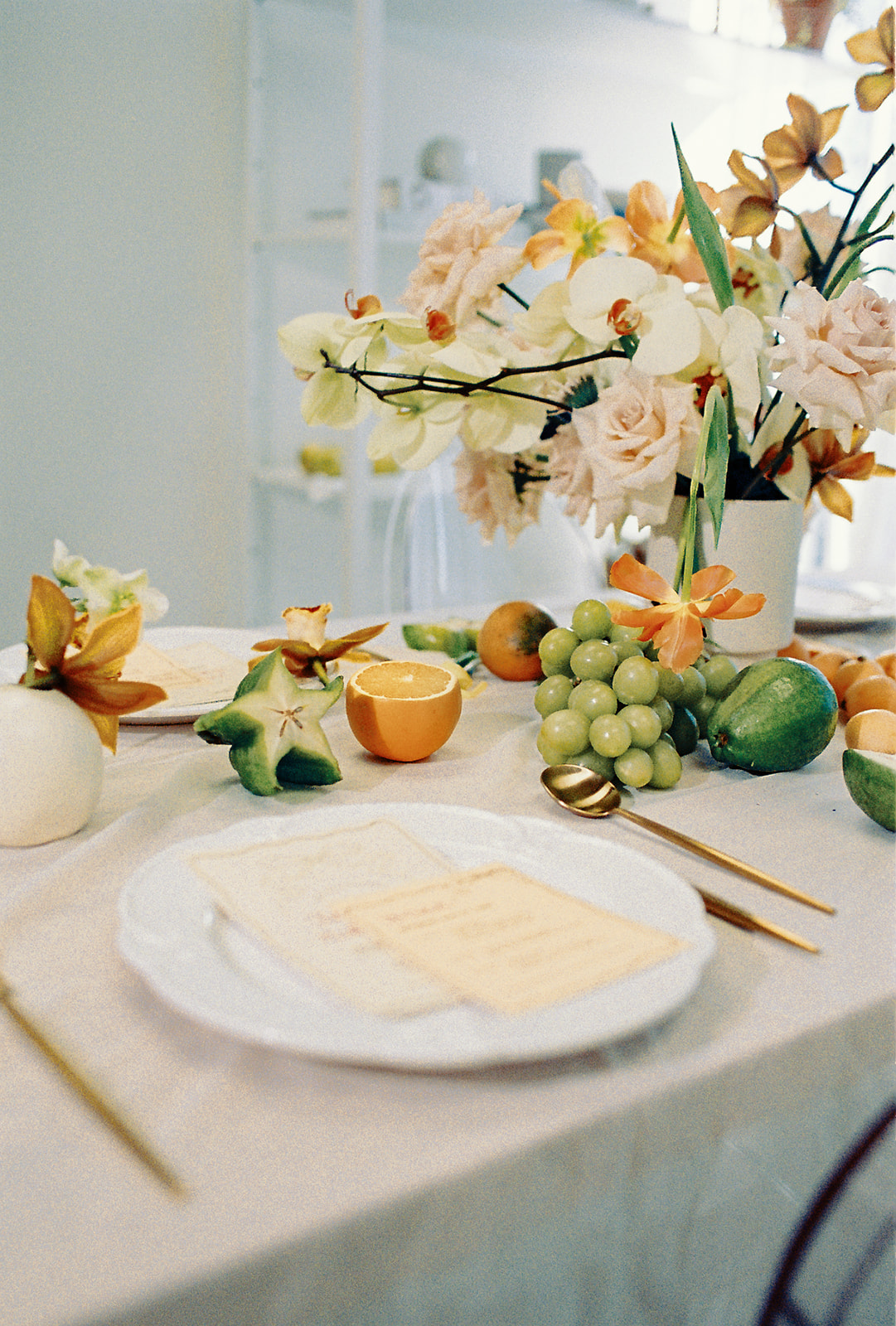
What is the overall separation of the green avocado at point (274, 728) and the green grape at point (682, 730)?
27 centimetres

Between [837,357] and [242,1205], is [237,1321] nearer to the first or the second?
[242,1205]

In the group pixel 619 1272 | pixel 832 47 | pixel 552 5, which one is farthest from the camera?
pixel 832 47

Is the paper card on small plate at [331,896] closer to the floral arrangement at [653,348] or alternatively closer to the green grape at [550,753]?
the green grape at [550,753]

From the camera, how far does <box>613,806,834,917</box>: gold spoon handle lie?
0.58 meters

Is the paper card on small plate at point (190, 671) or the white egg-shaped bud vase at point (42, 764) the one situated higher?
the white egg-shaped bud vase at point (42, 764)

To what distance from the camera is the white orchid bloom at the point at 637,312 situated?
771 millimetres

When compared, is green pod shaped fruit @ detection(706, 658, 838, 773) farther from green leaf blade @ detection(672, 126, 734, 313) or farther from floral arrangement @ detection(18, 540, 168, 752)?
floral arrangement @ detection(18, 540, 168, 752)

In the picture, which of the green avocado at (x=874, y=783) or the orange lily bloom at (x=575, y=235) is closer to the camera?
the green avocado at (x=874, y=783)

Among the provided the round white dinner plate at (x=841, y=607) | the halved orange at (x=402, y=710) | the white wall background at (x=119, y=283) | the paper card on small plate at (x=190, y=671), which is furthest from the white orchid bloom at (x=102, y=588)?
the white wall background at (x=119, y=283)

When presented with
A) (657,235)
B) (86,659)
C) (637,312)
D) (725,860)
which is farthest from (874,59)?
(86,659)

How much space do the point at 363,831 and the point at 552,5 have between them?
2251 millimetres

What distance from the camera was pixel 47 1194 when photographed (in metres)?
0.34

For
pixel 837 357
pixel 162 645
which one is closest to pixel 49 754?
pixel 162 645

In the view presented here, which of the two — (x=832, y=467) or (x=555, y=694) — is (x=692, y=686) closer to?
(x=555, y=694)
